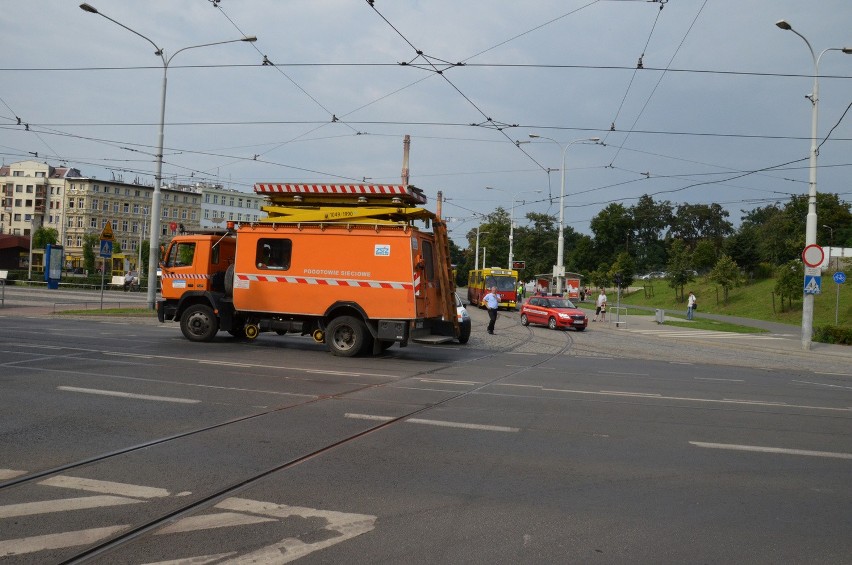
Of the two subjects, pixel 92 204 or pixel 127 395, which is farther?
pixel 92 204

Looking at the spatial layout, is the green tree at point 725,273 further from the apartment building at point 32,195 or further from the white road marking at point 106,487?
the apartment building at point 32,195

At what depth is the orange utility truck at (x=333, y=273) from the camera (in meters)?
15.7

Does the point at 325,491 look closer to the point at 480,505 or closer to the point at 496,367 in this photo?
the point at 480,505

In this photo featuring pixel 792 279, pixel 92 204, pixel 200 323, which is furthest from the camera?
pixel 92 204

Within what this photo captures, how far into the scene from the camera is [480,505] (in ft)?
17.7

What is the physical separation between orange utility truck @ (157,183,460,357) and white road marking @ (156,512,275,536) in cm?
1053

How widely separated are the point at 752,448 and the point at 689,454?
2.92 ft

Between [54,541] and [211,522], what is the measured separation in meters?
0.95

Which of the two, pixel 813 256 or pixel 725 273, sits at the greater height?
pixel 725 273

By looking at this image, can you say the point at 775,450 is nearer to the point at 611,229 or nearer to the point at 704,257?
the point at 704,257

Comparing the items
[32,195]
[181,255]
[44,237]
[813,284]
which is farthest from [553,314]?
[32,195]

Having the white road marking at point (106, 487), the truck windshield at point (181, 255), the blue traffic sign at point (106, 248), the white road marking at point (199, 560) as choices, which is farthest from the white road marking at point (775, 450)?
the blue traffic sign at point (106, 248)

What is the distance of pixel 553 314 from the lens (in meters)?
31.7

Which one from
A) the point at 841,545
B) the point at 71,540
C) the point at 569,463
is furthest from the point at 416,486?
the point at 841,545
